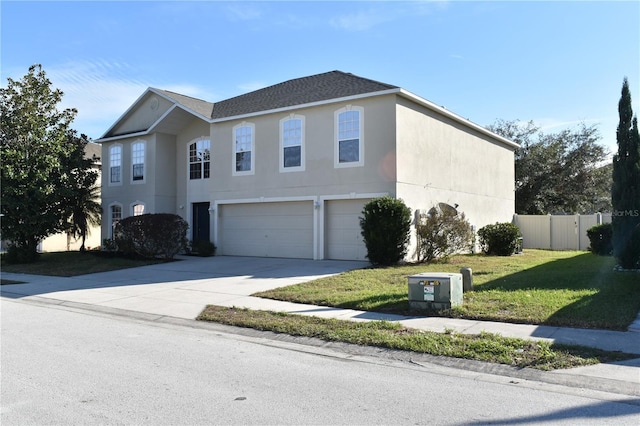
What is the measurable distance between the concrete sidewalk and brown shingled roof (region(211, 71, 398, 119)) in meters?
6.03

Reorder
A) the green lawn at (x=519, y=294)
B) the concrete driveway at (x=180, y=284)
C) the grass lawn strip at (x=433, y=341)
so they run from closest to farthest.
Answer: the grass lawn strip at (x=433, y=341) < the green lawn at (x=519, y=294) < the concrete driveway at (x=180, y=284)

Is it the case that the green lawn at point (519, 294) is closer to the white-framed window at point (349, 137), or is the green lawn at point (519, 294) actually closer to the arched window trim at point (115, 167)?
the white-framed window at point (349, 137)

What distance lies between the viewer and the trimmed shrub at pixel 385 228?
1598 centimetres

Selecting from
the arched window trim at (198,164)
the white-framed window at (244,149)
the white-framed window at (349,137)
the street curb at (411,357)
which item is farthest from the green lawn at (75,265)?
the street curb at (411,357)

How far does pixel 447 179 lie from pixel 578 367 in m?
15.2

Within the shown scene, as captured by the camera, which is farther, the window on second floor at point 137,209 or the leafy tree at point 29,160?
the window on second floor at point 137,209

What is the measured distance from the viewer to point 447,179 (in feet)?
68.4

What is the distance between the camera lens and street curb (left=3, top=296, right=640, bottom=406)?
559 cm

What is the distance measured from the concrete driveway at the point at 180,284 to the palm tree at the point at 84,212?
6.69 metres

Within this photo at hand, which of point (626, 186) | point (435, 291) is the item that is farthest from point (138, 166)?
point (626, 186)

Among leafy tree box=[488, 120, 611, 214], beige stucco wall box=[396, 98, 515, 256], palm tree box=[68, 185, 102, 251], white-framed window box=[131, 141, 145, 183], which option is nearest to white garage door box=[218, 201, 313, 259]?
beige stucco wall box=[396, 98, 515, 256]

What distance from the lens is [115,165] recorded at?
26.3m

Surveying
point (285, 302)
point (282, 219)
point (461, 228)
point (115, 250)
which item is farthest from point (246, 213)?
point (285, 302)

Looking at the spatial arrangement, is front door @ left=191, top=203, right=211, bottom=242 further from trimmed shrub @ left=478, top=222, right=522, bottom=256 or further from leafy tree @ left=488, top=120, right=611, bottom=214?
leafy tree @ left=488, top=120, right=611, bottom=214
